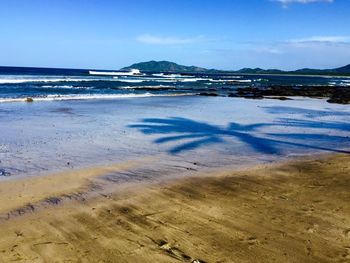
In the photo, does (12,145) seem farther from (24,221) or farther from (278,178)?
(278,178)

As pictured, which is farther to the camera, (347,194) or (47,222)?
(347,194)

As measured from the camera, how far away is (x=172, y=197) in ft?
23.4

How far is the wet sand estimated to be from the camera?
16.2ft

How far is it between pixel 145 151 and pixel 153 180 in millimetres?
2921

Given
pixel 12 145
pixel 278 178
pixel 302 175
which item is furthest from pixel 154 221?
pixel 12 145

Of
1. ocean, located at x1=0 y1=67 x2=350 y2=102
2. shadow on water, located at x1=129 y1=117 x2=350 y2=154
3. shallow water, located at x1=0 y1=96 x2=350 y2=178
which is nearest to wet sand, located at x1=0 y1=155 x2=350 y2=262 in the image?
shallow water, located at x1=0 y1=96 x2=350 y2=178

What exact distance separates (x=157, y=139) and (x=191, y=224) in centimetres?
727

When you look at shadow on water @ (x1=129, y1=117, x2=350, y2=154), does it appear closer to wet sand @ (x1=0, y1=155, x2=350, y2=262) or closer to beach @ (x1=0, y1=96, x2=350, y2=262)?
beach @ (x1=0, y1=96, x2=350, y2=262)

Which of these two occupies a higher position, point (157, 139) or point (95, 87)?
point (157, 139)

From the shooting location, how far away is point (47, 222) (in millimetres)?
5816

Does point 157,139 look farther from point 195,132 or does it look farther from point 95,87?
point 95,87

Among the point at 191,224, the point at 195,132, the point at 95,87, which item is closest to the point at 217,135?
the point at 195,132

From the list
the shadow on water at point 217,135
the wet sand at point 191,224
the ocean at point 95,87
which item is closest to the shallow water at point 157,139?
the shadow on water at point 217,135

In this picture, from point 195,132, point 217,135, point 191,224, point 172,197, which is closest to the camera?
point 191,224
